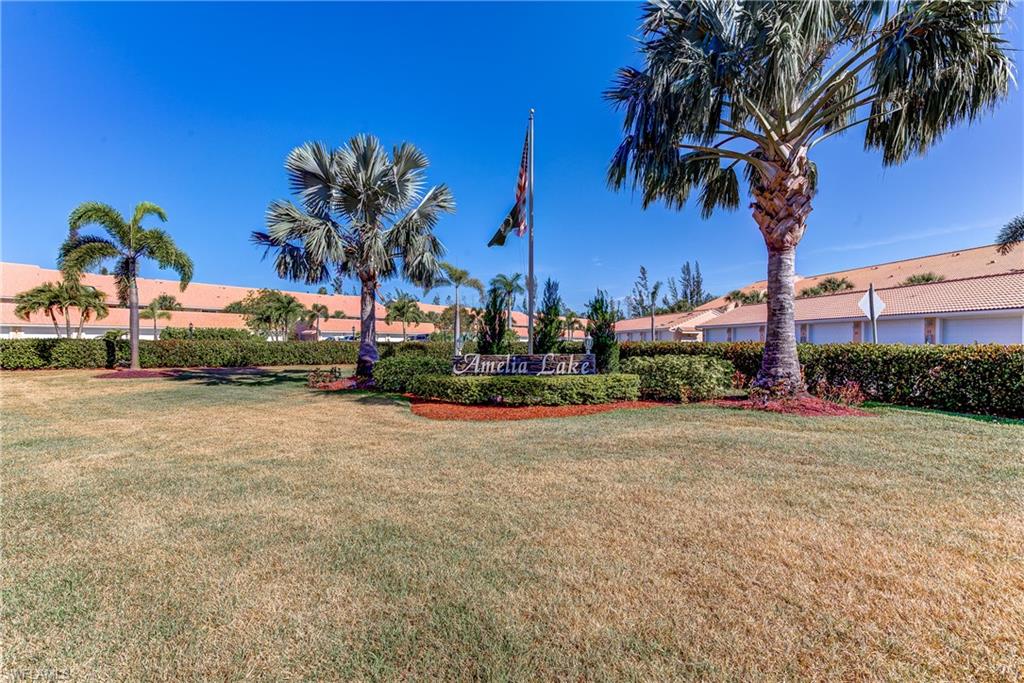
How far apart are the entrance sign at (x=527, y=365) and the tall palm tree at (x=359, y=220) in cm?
458

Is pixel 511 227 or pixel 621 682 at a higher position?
pixel 511 227

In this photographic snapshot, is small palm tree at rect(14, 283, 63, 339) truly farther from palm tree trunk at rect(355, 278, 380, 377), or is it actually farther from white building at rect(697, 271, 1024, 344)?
white building at rect(697, 271, 1024, 344)

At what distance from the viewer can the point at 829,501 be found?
3803 millimetres

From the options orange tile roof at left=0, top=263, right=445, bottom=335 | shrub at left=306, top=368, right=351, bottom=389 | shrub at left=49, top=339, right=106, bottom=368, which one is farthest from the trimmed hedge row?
orange tile roof at left=0, top=263, right=445, bottom=335

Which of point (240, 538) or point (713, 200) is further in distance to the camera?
point (713, 200)

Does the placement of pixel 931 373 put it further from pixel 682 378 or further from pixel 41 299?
pixel 41 299

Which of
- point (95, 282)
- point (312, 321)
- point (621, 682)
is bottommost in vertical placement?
point (621, 682)

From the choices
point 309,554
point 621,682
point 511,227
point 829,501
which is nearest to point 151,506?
point 309,554

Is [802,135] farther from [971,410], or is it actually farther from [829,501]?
[829,501]

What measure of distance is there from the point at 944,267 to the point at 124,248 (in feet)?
179

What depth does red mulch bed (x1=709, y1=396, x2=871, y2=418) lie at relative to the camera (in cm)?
Result: 789

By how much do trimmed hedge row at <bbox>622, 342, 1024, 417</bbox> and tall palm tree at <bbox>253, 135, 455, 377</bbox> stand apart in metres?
11.8

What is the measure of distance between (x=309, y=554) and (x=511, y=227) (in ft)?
32.8

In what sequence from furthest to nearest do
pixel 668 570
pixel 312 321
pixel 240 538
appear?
pixel 312 321, pixel 240 538, pixel 668 570
